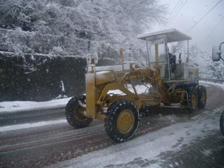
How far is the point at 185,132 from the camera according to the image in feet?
16.2

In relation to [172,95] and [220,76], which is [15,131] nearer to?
[172,95]

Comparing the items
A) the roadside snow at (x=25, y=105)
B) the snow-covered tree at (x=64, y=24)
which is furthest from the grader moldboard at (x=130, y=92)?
the snow-covered tree at (x=64, y=24)

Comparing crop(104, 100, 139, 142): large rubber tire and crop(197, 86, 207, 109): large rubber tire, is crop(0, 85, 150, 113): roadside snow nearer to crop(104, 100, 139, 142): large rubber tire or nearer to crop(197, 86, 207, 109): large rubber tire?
crop(197, 86, 207, 109): large rubber tire

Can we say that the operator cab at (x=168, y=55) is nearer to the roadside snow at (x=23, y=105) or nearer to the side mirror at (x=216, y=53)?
the side mirror at (x=216, y=53)

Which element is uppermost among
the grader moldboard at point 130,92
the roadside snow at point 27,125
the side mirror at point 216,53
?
the side mirror at point 216,53

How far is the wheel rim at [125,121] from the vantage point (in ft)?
14.0

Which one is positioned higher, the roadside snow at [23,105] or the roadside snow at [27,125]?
the roadside snow at [23,105]

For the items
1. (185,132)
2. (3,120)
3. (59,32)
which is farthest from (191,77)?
(59,32)

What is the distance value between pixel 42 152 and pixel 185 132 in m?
3.36

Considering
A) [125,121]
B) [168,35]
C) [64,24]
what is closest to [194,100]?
[168,35]

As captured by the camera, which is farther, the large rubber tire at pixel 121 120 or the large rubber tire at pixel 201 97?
the large rubber tire at pixel 201 97

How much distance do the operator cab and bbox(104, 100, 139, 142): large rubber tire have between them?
3035mm

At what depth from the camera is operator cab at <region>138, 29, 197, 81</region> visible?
7.04m

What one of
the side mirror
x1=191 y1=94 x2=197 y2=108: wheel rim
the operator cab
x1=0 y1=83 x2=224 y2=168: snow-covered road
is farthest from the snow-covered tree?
the side mirror
